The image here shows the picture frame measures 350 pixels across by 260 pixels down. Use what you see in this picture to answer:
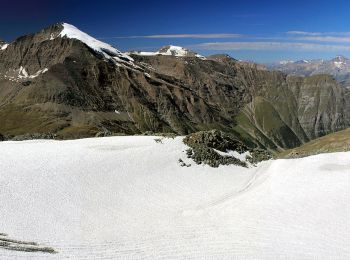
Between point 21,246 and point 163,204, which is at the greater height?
point 21,246

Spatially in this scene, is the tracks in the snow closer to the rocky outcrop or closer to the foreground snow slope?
the foreground snow slope

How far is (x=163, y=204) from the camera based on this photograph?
2417cm

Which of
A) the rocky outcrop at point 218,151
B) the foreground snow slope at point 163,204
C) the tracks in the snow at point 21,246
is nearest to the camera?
the tracks in the snow at point 21,246

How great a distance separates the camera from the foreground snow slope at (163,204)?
18.1 metres

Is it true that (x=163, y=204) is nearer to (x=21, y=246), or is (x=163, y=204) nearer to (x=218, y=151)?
(x=21, y=246)

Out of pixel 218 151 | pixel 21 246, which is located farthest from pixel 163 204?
pixel 218 151

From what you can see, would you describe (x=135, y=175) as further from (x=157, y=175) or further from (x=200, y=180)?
(x=200, y=180)

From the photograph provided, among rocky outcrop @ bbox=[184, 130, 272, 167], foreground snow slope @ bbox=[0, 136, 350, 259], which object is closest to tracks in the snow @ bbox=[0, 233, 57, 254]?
foreground snow slope @ bbox=[0, 136, 350, 259]

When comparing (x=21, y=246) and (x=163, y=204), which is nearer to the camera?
(x=21, y=246)

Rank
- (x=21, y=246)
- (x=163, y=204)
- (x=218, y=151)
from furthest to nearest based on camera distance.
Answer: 1. (x=218, y=151)
2. (x=163, y=204)
3. (x=21, y=246)

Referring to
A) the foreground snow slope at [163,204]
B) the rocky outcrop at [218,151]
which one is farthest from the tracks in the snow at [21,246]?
the rocky outcrop at [218,151]

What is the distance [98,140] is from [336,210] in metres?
19.3

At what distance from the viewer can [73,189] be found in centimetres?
2425

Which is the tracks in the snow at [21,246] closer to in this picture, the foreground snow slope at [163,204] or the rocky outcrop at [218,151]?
the foreground snow slope at [163,204]
